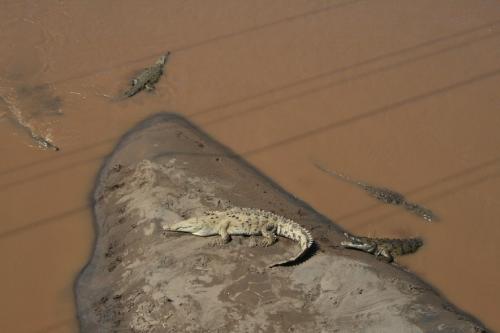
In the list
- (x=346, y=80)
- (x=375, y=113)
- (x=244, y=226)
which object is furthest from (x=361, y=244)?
(x=346, y=80)

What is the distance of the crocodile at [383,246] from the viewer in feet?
25.3

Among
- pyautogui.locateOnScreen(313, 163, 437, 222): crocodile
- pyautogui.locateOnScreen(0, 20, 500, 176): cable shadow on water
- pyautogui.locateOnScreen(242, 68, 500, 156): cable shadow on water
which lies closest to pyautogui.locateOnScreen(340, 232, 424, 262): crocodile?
pyautogui.locateOnScreen(313, 163, 437, 222): crocodile

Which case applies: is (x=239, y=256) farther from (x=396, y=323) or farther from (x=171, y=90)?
(x=171, y=90)

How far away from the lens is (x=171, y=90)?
1087 cm

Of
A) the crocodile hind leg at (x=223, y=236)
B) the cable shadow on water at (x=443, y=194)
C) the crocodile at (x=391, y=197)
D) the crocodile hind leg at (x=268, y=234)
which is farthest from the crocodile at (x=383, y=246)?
the crocodile hind leg at (x=223, y=236)

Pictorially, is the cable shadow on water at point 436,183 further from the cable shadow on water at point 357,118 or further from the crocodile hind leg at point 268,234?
the cable shadow on water at point 357,118

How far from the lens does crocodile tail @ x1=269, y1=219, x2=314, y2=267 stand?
7076 millimetres

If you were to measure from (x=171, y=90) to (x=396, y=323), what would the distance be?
259 inches

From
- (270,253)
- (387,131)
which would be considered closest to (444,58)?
(387,131)

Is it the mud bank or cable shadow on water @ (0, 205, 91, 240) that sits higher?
cable shadow on water @ (0, 205, 91, 240)

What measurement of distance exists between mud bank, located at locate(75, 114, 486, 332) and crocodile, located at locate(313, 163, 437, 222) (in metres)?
1.04

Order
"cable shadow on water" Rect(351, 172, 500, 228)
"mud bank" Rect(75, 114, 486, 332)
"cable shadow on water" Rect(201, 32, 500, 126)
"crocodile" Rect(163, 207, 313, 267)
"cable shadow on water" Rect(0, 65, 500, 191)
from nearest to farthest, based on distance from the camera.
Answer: "mud bank" Rect(75, 114, 486, 332) → "crocodile" Rect(163, 207, 313, 267) → "cable shadow on water" Rect(351, 172, 500, 228) → "cable shadow on water" Rect(0, 65, 500, 191) → "cable shadow on water" Rect(201, 32, 500, 126)

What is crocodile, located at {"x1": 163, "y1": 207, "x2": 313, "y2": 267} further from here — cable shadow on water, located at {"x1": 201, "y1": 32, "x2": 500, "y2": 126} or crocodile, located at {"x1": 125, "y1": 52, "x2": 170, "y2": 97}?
crocodile, located at {"x1": 125, "y1": 52, "x2": 170, "y2": 97}

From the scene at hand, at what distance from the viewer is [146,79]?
10875 millimetres
